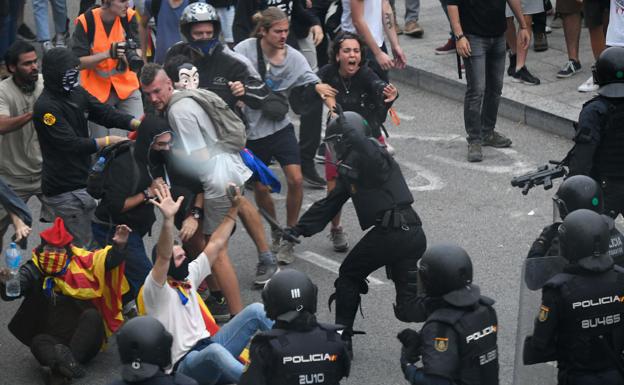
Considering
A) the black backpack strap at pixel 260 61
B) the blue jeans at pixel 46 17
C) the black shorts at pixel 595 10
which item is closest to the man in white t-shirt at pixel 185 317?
the black backpack strap at pixel 260 61

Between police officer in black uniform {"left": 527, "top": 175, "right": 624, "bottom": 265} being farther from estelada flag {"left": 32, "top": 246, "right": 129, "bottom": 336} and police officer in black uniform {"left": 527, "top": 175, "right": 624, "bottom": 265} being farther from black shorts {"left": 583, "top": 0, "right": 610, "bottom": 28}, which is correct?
black shorts {"left": 583, "top": 0, "right": 610, "bottom": 28}

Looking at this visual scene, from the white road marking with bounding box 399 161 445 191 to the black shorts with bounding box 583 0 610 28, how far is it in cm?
236

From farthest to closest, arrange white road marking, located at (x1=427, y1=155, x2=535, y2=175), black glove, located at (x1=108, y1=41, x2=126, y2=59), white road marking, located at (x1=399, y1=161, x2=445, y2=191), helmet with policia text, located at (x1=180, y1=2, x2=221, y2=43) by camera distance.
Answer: white road marking, located at (x1=427, y1=155, x2=535, y2=175)
white road marking, located at (x1=399, y1=161, x2=445, y2=191)
black glove, located at (x1=108, y1=41, x2=126, y2=59)
helmet with policia text, located at (x1=180, y1=2, x2=221, y2=43)

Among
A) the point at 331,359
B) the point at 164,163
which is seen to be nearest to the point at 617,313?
the point at 331,359

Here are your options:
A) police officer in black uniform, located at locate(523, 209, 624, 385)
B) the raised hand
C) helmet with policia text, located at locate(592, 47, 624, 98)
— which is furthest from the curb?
police officer in black uniform, located at locate(523, 209, 624, 385)

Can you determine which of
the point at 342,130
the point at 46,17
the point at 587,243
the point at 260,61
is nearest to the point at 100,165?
the point at 342,130

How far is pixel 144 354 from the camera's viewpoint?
5195mm

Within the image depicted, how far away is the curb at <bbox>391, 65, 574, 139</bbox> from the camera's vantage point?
11.3 m

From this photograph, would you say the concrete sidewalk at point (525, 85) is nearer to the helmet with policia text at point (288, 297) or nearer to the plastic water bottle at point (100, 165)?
the plastic water bottle at point (100, 165)

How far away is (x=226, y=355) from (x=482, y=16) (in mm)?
4953

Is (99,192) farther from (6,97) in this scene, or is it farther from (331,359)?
(331,359)

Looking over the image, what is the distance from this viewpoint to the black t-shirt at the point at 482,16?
34.4 feet

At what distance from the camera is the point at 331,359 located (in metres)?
5.45

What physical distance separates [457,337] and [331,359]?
55 centimetres
